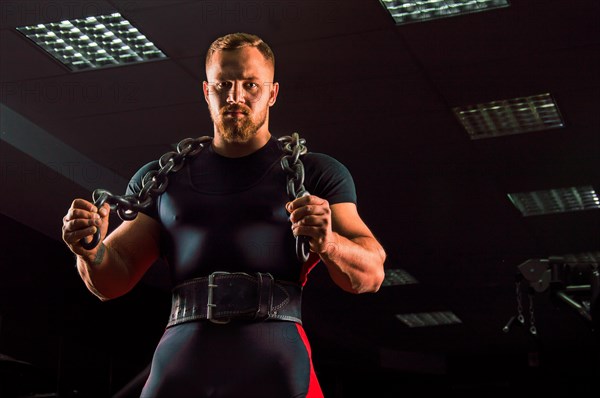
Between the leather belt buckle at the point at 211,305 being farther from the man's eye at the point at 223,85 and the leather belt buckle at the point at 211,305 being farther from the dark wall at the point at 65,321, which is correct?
the dark wall at the point at 65,321

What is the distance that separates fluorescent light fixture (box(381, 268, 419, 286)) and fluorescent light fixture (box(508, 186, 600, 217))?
168cm

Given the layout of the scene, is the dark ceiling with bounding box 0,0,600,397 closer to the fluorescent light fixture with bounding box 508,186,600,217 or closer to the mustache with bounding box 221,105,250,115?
the fluorescent light fixture with bounding box 508,186,600,217

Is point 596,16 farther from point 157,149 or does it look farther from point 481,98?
point 157,149

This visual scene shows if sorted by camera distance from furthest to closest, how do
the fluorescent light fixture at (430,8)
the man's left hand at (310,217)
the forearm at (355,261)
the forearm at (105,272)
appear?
the fluorescent light fixture at (430,8) < the forearm at (105,272) < the forearm at (355,261) < the man's left hand at (310,217)

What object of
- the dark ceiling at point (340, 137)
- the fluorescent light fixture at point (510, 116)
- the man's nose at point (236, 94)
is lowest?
the man's nose at point (236, 94)

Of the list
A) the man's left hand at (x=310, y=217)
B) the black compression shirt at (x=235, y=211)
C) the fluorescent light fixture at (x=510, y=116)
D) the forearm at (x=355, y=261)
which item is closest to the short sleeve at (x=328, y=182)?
the black compression shirt at (x=235, y=211)

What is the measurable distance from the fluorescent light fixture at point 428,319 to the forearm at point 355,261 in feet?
27.1

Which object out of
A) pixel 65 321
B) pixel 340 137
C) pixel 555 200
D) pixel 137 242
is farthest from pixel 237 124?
pixel 65 321

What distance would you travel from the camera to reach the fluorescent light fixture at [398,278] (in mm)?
8297

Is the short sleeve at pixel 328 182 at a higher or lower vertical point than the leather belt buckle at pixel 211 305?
higher

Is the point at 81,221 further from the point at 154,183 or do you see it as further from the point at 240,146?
the point at 240,146

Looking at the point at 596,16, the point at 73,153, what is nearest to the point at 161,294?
the point at 73,153

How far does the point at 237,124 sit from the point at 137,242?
11.6 inches

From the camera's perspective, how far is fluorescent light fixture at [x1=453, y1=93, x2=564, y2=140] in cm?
515
